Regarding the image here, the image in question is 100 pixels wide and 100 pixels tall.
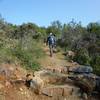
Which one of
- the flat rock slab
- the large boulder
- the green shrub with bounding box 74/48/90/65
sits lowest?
the flat rock slab

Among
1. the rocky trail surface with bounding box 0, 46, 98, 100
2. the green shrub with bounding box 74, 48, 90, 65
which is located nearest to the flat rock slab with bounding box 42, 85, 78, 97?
the rocky trail surface with bounding box 0, 46, 98, 100

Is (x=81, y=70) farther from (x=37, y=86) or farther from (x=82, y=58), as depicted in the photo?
(x=82, y=58)

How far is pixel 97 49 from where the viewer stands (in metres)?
25.2

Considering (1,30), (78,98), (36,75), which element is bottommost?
(78,98)

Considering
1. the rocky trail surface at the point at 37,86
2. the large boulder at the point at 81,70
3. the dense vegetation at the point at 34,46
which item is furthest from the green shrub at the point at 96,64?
the rocky trail surface at the point at 37,86

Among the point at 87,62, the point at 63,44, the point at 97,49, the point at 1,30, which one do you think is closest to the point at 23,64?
the point at 1,30

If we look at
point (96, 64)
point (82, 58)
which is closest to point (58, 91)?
point (96, 64)

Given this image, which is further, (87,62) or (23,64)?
(87,62)

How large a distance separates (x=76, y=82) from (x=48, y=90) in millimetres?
1757

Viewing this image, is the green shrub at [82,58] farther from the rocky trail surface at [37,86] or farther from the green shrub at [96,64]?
the rocky trail surface at [37,86]

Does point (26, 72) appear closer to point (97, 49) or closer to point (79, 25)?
point (97, 49)

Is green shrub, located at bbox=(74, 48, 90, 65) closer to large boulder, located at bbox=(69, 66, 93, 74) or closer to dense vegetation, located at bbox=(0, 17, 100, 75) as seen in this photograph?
dense vegetation, located at bbox=(0, 17, 100, 75)

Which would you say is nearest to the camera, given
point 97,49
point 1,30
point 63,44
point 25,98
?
point 25,98

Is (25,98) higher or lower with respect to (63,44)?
lower
